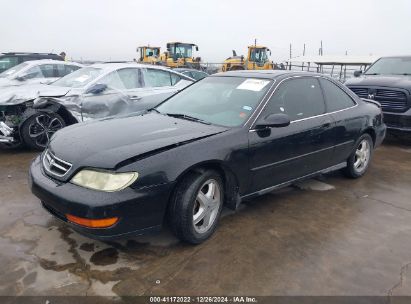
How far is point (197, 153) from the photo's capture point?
3082 millimetres

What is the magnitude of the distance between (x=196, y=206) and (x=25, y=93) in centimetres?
446

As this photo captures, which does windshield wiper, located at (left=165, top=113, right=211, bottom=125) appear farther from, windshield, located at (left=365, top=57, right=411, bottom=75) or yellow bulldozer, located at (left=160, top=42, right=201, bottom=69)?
yellow bulldozer, located at (left=160, top=42, right=201, bottom=69)

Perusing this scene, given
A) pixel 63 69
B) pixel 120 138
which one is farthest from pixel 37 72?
pixel 120 138

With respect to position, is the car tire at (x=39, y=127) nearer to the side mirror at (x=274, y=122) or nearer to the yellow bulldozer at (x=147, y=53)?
the side mirror at (x=274, y=122)

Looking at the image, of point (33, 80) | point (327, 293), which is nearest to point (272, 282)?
point (327, 293)

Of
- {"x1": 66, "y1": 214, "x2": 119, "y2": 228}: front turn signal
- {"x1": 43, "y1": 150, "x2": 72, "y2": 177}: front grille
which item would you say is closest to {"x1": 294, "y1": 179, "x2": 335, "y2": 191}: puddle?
{"x1": 66, "y1": 214, "x2": 119, "y2": 228}: front turn signal

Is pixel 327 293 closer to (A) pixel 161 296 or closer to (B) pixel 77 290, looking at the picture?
(A) pixel 161 296

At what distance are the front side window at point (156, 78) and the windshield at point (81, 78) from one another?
839 millimetres

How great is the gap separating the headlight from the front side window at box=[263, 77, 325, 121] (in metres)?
1.58

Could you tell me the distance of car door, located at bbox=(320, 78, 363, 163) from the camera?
4.51 meters

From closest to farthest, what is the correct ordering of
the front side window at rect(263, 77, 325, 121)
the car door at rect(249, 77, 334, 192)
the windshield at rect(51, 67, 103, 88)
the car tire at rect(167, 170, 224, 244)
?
the car tire at rect(167, 170, 224, 244) → the car door at rect(249, 77, 334, 192) → the front side window at rect(263, 77, 325, 121) → the windshield at rect(51, 67, 103, 88)

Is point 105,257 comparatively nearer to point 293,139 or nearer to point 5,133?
point 293,139

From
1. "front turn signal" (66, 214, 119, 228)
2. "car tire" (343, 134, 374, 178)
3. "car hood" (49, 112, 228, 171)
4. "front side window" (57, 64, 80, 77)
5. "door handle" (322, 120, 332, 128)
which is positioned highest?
"front side window" (57, 64, 80, 77)

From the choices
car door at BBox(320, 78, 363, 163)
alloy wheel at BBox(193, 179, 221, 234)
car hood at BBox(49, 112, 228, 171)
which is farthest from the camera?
car door at BBox(320, 78, 363, 163)
